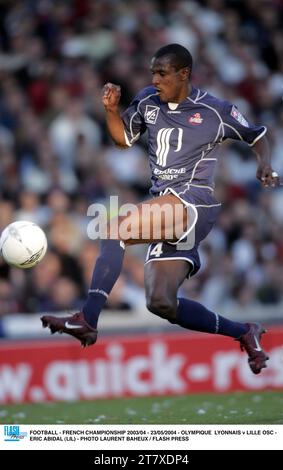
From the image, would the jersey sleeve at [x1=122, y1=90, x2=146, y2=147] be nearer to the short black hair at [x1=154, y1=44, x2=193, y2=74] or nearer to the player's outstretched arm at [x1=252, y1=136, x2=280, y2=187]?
the short black hair at [x1=154, y1=44, x2=193, y2=74]

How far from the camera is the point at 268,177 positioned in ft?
26.4

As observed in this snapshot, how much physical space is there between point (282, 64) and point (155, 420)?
27.3 feet

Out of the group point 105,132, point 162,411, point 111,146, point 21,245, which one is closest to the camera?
point 21,245

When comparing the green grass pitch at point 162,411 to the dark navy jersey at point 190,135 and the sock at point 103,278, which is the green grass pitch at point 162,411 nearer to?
the sock at point 103,278

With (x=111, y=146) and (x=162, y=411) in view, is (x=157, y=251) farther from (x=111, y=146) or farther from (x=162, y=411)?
(x=111, y=146)

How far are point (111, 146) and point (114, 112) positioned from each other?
20.3 ft

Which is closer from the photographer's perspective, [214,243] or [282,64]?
[214,243]

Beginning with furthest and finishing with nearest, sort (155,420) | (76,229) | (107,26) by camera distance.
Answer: (107,26) < (76,229) < (155,420)

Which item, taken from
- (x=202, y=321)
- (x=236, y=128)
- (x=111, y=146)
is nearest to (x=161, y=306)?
(x=202, y=321)

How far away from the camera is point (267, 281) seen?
1309cm

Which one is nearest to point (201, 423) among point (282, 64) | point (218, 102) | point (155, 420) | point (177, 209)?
point (155, 420)

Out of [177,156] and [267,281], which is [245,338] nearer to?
[177,156]

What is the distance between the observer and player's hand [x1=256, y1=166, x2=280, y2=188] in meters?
8.02

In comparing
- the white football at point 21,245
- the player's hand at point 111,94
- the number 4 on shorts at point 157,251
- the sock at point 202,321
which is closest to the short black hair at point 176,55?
the player's hand at point 111,94
